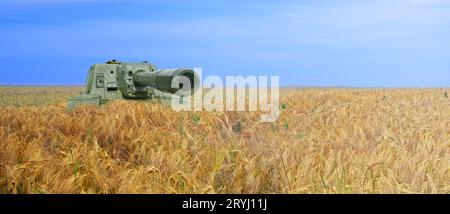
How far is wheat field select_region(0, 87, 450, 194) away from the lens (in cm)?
391

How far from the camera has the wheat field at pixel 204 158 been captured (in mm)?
3906

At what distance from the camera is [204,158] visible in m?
4.92

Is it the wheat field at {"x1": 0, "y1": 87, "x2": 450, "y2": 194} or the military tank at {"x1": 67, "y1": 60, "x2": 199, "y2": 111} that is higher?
the military tank at {"x1": 67, "y1": 60, "x2": 199, "y2": 111}

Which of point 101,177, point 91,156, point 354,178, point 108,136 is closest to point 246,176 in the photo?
point 354,178

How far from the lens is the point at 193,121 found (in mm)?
7391
